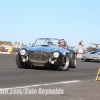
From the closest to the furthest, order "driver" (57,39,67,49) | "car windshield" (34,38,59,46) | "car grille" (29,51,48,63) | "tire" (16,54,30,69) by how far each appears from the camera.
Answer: "car grille" (29,51,48,63), "tire" (16,54,30,69), "car windshield" (34,38,59,46), "driver" (57,39,67,49)

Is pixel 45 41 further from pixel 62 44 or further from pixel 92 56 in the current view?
pixel 92 56

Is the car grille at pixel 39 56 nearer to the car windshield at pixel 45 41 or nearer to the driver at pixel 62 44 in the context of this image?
the car windshield at pixel 45 41

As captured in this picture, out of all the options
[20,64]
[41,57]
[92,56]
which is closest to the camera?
[41,57]

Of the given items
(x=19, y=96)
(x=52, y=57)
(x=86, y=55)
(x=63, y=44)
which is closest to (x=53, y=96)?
(x=19, y=96)

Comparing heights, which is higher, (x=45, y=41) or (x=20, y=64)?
(x=45, y=41)

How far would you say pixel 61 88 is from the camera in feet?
22.3

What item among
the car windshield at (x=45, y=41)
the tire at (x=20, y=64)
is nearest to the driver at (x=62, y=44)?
the car windshield at (x=45, y=41)

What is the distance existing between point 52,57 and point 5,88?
5.09m

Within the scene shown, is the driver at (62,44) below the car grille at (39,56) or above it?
above

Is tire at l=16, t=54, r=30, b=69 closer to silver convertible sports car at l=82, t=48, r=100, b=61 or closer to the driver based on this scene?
the driver

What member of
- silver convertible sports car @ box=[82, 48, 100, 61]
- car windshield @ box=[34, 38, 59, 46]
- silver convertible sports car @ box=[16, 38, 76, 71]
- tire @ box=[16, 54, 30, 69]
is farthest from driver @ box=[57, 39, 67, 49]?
silver convertible sports car @ box=[82, 48, 100, 61]

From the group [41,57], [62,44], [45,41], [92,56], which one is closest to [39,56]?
[41,57]

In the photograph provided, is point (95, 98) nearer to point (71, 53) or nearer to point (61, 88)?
point (61, 88)

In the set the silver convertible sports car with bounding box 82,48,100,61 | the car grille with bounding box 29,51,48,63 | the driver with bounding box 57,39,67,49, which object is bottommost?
the silver convertible sports car with bounding box 82,48,100,61
